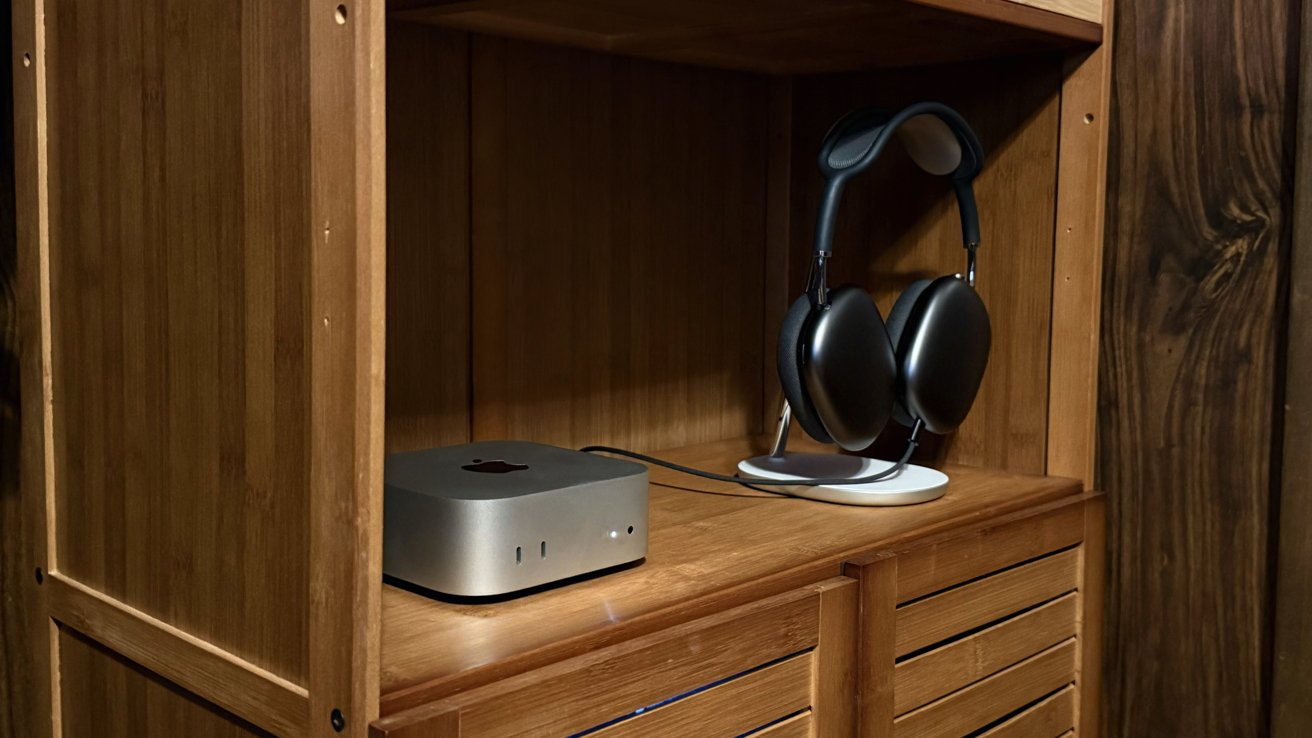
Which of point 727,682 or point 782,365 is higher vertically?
point 782,365

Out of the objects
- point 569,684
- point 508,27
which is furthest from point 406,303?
point 569,684

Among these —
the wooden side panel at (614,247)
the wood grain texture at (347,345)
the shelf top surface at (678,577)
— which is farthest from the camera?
the wooden side panel at (614,247)

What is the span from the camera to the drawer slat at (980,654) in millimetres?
1062

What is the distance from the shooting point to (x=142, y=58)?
2.67 ft

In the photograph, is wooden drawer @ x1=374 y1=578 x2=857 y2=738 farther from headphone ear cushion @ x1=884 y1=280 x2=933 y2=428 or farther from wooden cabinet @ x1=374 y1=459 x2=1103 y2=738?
headphone ear cushion @ x1=884 y1=280 x2=933 y2=428

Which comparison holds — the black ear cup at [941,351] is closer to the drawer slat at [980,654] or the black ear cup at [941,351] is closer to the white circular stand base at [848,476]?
the white circular stand base at [848,476]

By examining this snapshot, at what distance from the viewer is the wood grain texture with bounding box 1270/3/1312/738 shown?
115cm

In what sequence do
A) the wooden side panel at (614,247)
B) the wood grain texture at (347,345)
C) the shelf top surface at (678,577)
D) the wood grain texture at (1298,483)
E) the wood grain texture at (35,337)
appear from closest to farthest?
the wood grain texture at (347,345), the shelf top surface at (678,577), the wood grain texture at (35,337), the wood grain texture at (1298,483), the wooden side panel at (614,247)

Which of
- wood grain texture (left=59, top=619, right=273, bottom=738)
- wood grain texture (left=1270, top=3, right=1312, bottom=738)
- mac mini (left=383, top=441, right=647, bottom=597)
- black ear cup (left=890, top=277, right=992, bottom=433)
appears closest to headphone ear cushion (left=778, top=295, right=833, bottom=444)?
black ear cup (left=890, top=277, right=992, bottom=433)

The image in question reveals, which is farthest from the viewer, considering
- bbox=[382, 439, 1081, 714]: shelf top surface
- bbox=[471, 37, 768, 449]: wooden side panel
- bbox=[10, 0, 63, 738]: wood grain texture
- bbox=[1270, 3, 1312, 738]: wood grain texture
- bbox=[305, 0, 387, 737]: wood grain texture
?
bbox=[471, 37, 768, 449]: wooden side panel

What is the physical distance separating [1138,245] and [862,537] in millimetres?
453

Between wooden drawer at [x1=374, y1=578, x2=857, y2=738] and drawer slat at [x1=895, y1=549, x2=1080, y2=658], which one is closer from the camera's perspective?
wooden drawer at [x1=374, y1=578, x2=857, y2=738]

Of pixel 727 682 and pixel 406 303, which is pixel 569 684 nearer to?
pixel 727 682

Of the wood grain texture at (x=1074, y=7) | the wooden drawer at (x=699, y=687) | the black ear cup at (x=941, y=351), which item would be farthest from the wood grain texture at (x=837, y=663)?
the wood grain texture at (x=1074, y=7)
